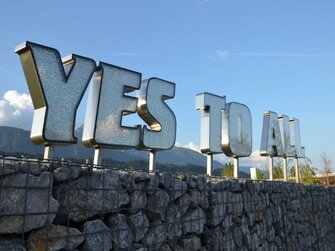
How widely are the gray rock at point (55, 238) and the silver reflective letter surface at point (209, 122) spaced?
13.4 feet

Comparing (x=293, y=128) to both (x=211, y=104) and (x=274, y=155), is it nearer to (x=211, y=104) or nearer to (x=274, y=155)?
(x=274, y=155)

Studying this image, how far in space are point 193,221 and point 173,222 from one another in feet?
1.48

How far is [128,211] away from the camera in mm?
3344

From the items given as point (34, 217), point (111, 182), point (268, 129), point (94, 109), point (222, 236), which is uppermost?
point (268, 129)

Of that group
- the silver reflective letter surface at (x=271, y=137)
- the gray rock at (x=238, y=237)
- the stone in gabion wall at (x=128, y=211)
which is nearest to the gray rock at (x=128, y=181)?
the stone in gabion wall at (x=128, y=211)

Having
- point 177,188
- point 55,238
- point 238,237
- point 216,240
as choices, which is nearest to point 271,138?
point 238,237

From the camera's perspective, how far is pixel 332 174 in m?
26.0

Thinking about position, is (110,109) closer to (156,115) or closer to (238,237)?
(156,115)

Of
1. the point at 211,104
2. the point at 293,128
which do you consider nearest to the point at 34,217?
the point at 211,104

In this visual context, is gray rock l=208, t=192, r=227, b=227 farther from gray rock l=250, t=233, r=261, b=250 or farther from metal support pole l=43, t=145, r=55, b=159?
metal support pole l=43, t=145, r=55, b=159

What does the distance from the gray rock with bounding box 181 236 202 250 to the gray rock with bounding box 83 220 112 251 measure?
123cm

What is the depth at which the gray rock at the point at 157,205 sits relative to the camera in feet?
11.9

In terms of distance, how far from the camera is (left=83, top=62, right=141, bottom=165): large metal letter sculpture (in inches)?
173

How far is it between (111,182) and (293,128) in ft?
29.5
